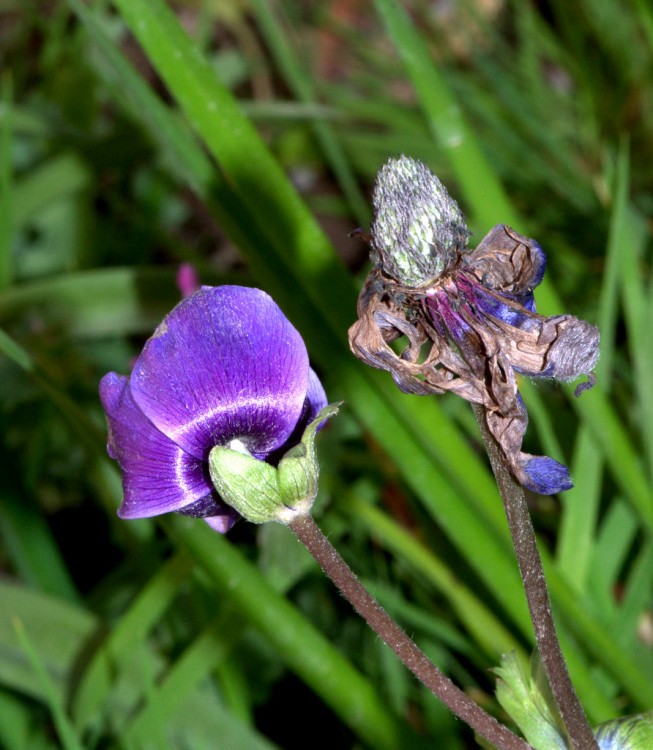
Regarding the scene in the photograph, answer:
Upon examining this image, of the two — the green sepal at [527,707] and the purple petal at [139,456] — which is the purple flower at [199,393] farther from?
the green sepal at [527,707]

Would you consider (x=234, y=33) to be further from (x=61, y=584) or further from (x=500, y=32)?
(x=61, y=584)

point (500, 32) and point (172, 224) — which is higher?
point (172, 224)

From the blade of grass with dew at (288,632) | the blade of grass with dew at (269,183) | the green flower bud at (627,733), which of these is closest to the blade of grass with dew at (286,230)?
the blade of grass with dew at (269,183)

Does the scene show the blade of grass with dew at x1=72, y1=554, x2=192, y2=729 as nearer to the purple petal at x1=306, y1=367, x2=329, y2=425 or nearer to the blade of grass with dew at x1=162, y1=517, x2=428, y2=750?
the blade of grass with dew at x1=162, y1=517, x2=428, y2=750

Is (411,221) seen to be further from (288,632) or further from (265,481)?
(288,632)

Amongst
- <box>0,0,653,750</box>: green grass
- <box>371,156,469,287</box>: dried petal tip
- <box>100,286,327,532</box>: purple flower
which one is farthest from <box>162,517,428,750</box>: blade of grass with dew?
<box>371,156,469,287</box>: dried petal tip

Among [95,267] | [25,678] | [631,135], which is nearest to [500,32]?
[631,135]
